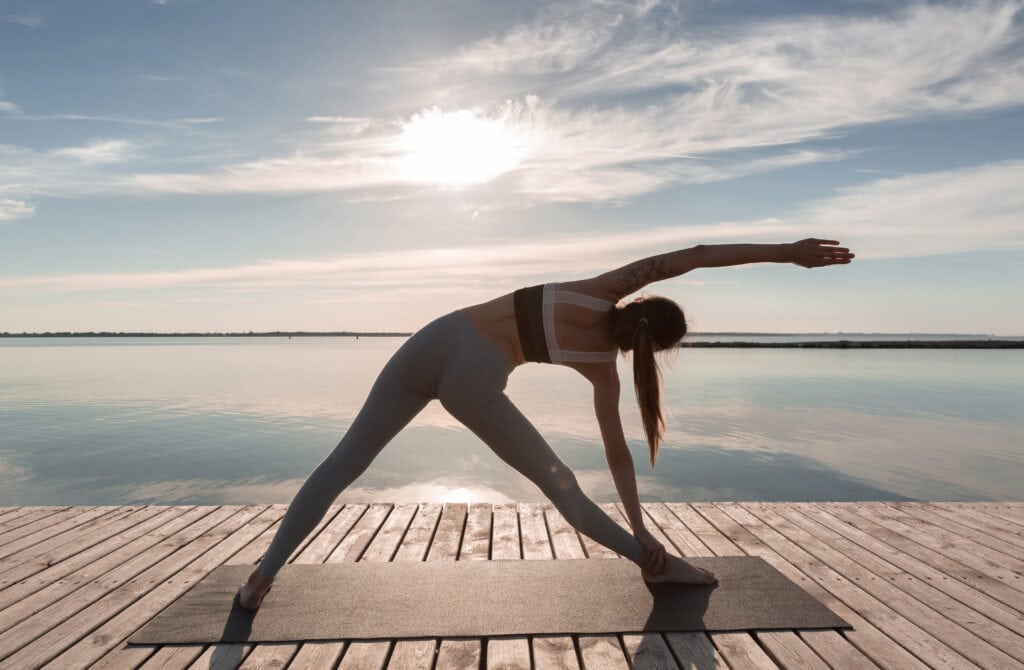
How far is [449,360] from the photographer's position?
8.01 ft

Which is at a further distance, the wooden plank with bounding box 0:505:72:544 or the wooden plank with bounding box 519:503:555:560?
the wooden plank with bounding box 0:505:72:544

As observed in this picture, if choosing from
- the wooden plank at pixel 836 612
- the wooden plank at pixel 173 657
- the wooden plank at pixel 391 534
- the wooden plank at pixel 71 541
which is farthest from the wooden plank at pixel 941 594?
the wooden plank at pixel 71 541

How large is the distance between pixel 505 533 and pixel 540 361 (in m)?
1.66

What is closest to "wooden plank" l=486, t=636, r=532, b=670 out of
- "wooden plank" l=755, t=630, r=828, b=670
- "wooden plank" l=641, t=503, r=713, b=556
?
"wooden plank" l=755, t=630, r=828, b=670

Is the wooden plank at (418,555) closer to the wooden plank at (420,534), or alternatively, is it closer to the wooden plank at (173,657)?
the wooden plank at (420,534)

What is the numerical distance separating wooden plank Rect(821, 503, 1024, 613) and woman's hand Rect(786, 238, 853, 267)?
5.90ft

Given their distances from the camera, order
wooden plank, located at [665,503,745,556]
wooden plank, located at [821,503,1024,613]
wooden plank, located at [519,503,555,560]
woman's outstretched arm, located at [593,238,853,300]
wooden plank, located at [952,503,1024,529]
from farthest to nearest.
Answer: wooden plank, located at [952,503,1024,529], wooden plank, located at [665,503,745,556], wooden plank, located at [519,503,555,560], wooden plank, located at [821,503,1024,613], woman's outstretched arm, located at [593,238,853,300]

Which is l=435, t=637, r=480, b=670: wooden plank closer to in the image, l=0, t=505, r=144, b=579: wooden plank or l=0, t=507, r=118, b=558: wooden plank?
l=0, t=505, r=144, b=579: wooden plank

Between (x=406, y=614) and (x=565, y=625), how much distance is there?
63 centimetres

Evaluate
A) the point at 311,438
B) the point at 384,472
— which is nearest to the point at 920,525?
the point at 384,472

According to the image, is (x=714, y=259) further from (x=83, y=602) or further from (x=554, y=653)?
(x=83, y=602)

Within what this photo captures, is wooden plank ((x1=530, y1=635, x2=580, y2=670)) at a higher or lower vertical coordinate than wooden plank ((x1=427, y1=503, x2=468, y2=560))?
higher

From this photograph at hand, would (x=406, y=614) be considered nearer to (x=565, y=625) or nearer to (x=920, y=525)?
(x=565, y=625)

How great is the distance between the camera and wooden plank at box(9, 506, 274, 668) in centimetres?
236
